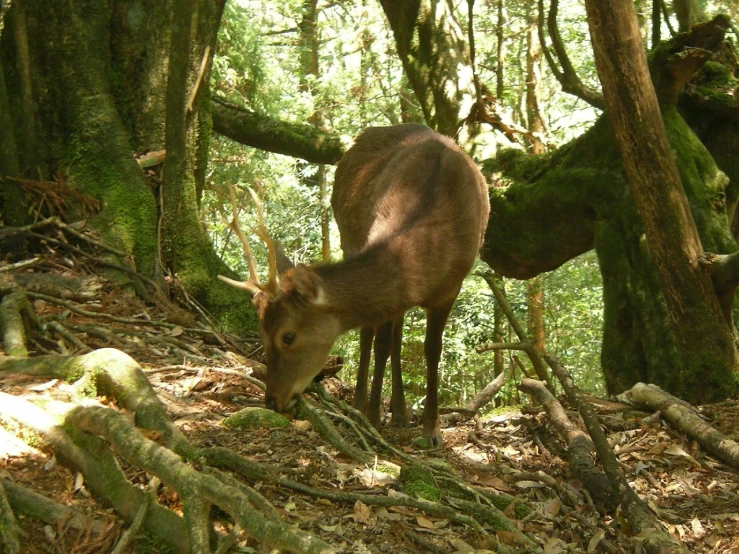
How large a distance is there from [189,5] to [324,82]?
13.4 meters

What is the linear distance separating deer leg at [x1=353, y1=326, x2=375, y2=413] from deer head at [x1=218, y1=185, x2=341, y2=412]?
1082 millimetres

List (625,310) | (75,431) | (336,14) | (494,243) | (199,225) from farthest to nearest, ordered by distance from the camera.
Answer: (336,14) < (494,243) < (625,310) < (199,225) < (75,431)

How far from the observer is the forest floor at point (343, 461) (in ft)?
10.6

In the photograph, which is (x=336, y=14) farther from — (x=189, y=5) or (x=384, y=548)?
(x=384, y=548)

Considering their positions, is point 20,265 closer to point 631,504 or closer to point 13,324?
point 13,324

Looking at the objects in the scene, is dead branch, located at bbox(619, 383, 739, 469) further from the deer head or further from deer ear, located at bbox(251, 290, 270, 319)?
deer ear, located at bbox(251, 290, 270, 319)

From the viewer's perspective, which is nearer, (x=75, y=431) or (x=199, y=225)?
(x=75, y=431)

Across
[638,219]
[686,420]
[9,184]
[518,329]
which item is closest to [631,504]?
[686,420]

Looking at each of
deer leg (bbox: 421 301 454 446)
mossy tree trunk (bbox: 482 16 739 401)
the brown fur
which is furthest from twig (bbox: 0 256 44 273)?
mossy tree trunk (bbox: 482 16 739 401)

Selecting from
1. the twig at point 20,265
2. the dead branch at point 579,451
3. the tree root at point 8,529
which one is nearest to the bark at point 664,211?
the dead branch at point 579,451

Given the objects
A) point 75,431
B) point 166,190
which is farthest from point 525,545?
point 166,190

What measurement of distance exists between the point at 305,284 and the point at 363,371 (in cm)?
160

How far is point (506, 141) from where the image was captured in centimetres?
939

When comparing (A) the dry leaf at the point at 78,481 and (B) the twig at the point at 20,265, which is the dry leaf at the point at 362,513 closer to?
(A) the dry leaf at the point at 78,481
